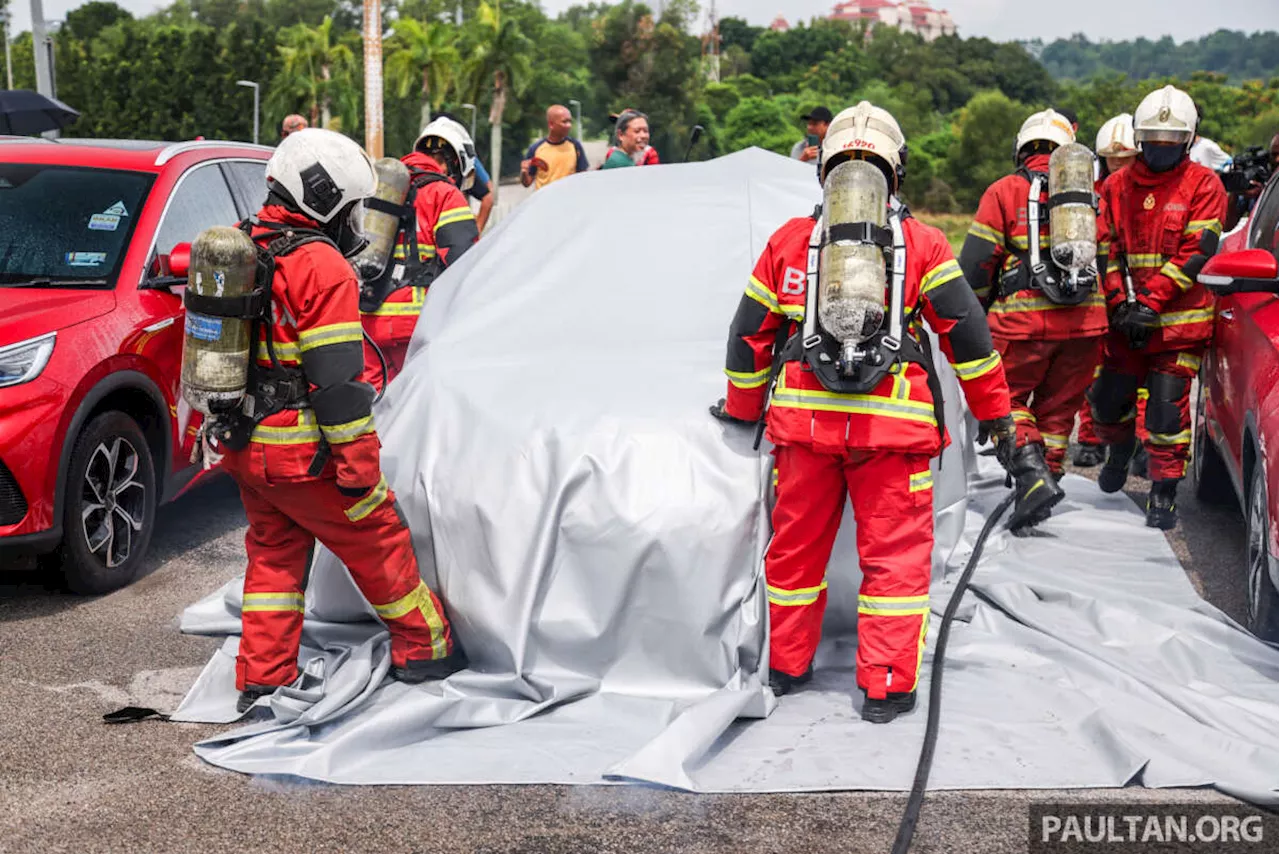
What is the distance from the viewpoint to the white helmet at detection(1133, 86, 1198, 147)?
20.1 ft

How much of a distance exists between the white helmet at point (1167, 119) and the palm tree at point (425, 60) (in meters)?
65.0

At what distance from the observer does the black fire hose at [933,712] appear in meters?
3.44

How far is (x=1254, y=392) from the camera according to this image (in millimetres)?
5121

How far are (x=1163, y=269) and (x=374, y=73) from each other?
2581cm

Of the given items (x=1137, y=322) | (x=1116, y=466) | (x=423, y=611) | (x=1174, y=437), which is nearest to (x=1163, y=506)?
(x=1174, y=437)

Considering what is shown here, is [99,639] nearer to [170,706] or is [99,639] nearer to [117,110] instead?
[170,706]

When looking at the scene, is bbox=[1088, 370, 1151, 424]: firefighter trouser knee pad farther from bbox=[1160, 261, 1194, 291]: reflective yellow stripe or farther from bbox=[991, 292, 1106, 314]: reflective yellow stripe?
bbox=[991, 292, 1106, 314]: reflective yellow stripe

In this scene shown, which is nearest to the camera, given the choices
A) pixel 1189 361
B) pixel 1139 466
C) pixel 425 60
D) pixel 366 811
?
pixel 366 811

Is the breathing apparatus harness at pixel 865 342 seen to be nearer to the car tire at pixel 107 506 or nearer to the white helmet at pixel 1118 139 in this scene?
the car tire at pixel 107 506

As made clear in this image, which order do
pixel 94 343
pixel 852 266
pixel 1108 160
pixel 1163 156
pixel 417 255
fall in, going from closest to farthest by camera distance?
pixel 852 266 → pixel 94 343 → pixel 1163 156 → pixel 417 255 → pixel 1108 160

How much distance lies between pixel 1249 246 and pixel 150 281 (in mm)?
5010

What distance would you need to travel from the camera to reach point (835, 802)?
12.1 ft

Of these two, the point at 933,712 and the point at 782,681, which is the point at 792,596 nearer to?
the point at 782,681

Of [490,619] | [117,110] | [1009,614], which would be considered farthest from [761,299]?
[117,110]
